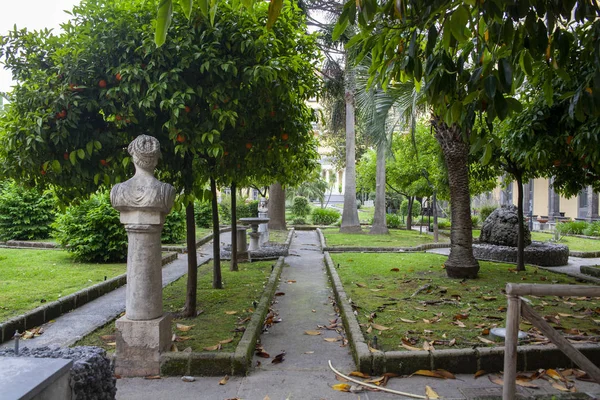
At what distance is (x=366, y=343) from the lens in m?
4.80

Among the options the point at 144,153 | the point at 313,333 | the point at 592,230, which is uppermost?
the point at 144,153

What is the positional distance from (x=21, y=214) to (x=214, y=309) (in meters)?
11.3

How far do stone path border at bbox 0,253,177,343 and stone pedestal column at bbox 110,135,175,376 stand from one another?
6.97 feet

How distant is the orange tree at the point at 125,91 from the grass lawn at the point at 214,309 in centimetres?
163

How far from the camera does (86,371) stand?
8.82 feet

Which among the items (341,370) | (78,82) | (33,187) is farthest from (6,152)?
(341,370)

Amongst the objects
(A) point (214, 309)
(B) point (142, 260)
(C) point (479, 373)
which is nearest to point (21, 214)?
(A) point (214, 309)

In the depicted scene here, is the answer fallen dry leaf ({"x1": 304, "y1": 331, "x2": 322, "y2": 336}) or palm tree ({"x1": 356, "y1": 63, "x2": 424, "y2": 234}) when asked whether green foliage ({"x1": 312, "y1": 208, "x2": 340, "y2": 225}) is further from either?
fallen dry leaf ({"x1": 304, "y1": 331, "x2": 322, "y2": 336})

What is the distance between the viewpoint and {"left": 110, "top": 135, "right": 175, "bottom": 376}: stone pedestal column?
4.37 metres

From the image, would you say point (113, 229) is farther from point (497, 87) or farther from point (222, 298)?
point (497, 87)

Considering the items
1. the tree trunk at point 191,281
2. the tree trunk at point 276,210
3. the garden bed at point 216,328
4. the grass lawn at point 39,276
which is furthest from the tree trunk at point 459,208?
the tree trunk at point 276,210

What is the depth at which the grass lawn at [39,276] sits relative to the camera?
672cm

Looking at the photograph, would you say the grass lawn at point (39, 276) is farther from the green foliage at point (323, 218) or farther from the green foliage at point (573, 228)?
the green foliage at point (573, 228)

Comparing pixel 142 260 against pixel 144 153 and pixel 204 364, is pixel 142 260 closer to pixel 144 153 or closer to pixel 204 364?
pixel 144 153
